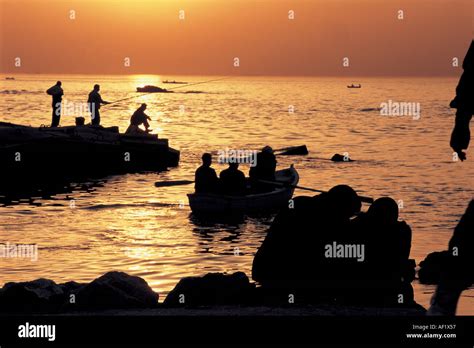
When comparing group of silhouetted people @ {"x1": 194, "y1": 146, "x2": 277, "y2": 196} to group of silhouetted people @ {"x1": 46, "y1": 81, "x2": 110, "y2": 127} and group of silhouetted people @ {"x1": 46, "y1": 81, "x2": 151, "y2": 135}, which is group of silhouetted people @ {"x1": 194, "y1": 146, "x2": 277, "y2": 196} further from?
group of silhouetted people @ {"x1": 46, "y1": 81, "x2": 110, "y2": 127}

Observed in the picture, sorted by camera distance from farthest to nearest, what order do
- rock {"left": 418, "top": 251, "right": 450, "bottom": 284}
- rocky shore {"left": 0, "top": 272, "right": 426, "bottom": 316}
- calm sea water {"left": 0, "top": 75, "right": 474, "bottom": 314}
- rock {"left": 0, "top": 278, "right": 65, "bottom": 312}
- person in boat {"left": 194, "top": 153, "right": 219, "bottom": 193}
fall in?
person in boat {"left": 194, "top": 153, "right": 219, "bottom": 193} < calm sea water {"left": 0, "top": 75, "right": 474, "bottom": 314} < rock {"left": 418, "top": 251, "right": 450, "bottom": 284} < rock {"left": 0, "top": 278, "right": 65, "bottom": 312} < rocky shore {"left": 0, "top": 272, "right": 426, "bottom": 316}

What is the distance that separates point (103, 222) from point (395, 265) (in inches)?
618

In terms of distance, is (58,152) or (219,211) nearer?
(219,211)

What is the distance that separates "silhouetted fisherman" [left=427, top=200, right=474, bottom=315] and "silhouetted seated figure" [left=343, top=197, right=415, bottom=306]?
5907mm

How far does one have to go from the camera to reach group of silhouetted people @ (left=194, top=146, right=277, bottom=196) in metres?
25.9

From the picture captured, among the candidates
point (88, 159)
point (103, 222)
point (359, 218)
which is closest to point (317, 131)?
point (88, 159)

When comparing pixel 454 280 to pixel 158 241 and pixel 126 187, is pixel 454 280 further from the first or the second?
pixel 126 187

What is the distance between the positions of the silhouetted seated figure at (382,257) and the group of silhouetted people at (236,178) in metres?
12.3

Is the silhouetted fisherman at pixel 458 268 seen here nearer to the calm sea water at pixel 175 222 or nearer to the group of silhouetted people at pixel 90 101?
the calm sea water at pixel 175 222

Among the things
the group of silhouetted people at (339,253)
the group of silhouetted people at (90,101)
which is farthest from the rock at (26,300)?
the group of silhouetted people at (90,101)

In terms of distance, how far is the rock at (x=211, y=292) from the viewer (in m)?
11.7

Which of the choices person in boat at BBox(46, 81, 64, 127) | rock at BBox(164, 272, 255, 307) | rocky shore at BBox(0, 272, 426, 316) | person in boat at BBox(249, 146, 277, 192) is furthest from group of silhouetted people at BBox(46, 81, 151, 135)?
rock at BBox(164, 272, 255, 307)

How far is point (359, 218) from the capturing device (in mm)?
13938

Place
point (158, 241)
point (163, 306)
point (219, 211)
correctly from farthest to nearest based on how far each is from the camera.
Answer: point (219, 211), point (158, 241), point (163, 306)
